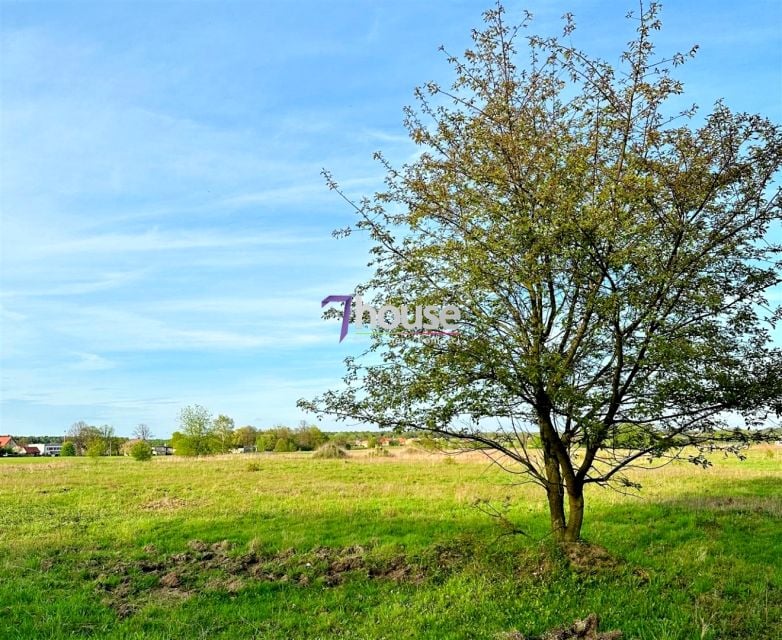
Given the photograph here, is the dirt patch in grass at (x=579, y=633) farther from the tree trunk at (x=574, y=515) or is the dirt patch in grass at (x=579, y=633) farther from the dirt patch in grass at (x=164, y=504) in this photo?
the dirt patch in grass at (x=164, y=504)

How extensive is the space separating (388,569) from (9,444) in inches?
4500

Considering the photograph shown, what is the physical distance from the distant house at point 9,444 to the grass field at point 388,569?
3805 inches

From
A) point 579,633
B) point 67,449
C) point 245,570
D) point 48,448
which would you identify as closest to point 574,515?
point 579,633

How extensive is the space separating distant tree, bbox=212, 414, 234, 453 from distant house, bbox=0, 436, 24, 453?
155 ft

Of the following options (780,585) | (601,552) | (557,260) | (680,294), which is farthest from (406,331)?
(780,585)

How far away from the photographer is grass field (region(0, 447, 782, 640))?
770 centimetres

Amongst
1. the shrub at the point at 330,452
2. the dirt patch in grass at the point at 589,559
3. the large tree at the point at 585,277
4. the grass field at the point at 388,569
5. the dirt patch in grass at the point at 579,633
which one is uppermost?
the large tree at the point at 585,277

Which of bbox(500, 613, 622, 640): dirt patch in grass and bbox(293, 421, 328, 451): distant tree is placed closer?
bbox(500, 613, 622, 640): dirt patch in grass

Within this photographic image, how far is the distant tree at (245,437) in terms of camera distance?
75125 millimetres

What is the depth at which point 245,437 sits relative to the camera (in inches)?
2980

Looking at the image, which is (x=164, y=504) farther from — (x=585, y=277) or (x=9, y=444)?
(x=9, y=444)

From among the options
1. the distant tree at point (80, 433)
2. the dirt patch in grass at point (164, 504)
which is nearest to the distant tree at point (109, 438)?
the distant tree at point (80, 433)

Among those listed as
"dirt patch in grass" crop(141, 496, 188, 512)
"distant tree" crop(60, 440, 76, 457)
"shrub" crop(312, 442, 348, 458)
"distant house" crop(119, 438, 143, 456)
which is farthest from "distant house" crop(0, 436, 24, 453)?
"dirt patch in grass" crop(141, 496, 188, 512)

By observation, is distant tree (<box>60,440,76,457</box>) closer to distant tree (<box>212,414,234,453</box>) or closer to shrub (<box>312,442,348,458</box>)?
distant tree (<box>212,414,234,453</box>)
